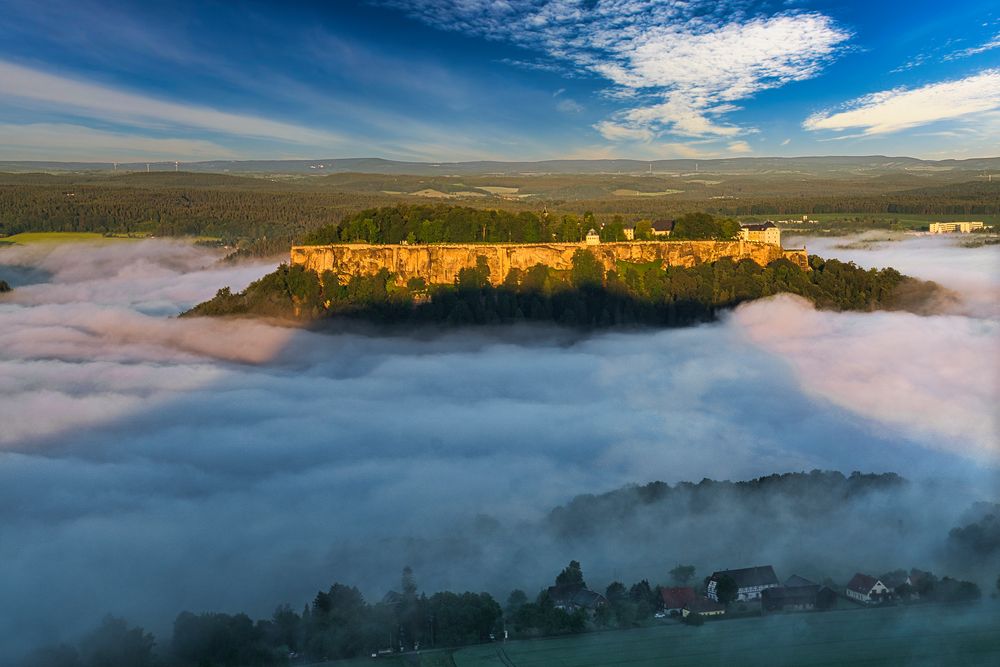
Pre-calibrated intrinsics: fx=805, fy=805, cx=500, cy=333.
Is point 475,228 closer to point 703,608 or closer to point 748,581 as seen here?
point 748,581

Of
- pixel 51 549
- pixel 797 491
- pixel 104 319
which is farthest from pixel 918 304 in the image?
pixel 104 319

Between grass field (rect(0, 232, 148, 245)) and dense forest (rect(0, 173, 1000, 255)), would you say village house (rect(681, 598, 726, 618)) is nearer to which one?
dense forest (rect(0, 173, 1000, 255))

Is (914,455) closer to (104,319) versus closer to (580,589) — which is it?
(580,589)

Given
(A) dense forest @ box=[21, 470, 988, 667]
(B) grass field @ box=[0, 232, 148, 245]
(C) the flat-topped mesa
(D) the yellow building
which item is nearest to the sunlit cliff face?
(A) dense forest @ box=[21, 470, 988, 667]

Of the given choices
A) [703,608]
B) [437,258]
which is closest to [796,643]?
[703,608]

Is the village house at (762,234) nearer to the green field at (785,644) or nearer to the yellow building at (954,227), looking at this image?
the yellow building at (954,227)

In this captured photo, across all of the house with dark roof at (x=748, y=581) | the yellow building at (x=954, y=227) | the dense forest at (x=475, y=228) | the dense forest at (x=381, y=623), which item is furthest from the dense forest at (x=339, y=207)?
the house with dark roof at (x=748, y=581)
